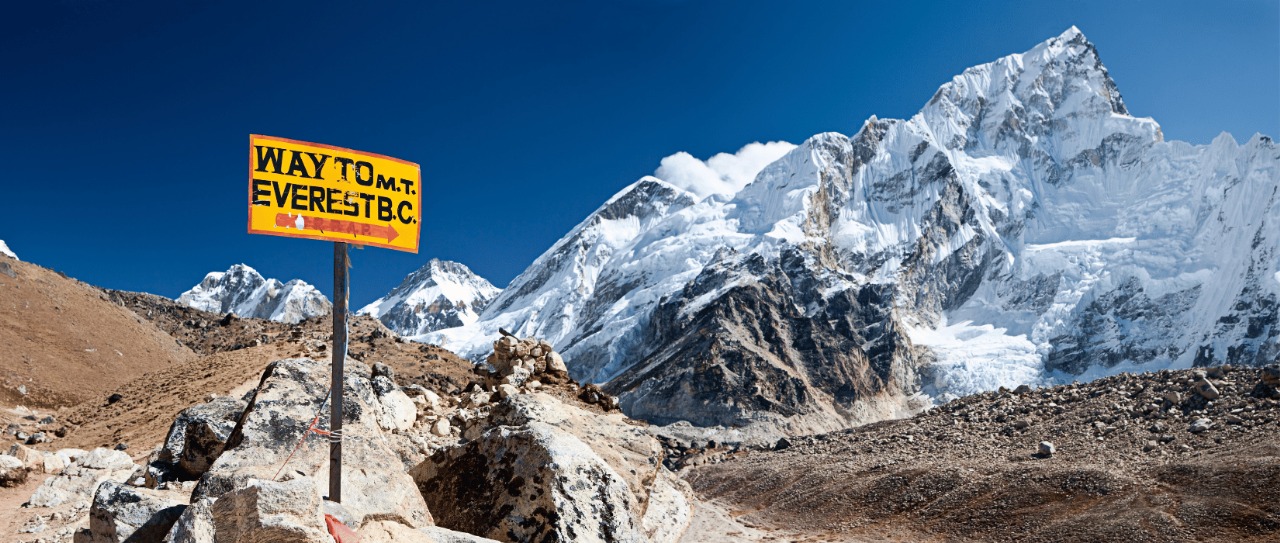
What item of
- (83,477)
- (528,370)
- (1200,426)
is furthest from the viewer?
(1200,426)

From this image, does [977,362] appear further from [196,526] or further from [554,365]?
[196,526]

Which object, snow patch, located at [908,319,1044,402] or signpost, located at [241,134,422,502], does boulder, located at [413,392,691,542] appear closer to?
signpost, located at [241,134,422,502]

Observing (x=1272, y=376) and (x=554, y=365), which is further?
(x=1272, y=376)

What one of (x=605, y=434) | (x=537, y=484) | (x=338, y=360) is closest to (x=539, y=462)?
(x=537, y=484)

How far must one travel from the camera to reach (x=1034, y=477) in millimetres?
23469

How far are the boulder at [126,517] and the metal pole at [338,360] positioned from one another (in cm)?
151

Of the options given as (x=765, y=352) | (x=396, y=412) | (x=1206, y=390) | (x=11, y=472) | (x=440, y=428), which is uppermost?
(x=765, y=352)

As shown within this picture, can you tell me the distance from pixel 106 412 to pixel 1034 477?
27.0 metres

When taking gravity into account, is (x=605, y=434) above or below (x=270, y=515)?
above

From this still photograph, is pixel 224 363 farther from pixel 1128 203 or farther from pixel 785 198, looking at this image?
pixel 1128 203

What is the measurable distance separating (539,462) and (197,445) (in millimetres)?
5527

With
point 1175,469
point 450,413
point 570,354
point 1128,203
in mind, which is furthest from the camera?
point 1128,203

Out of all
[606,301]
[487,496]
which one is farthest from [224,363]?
[606,301]

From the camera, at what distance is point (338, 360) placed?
30.6ft
